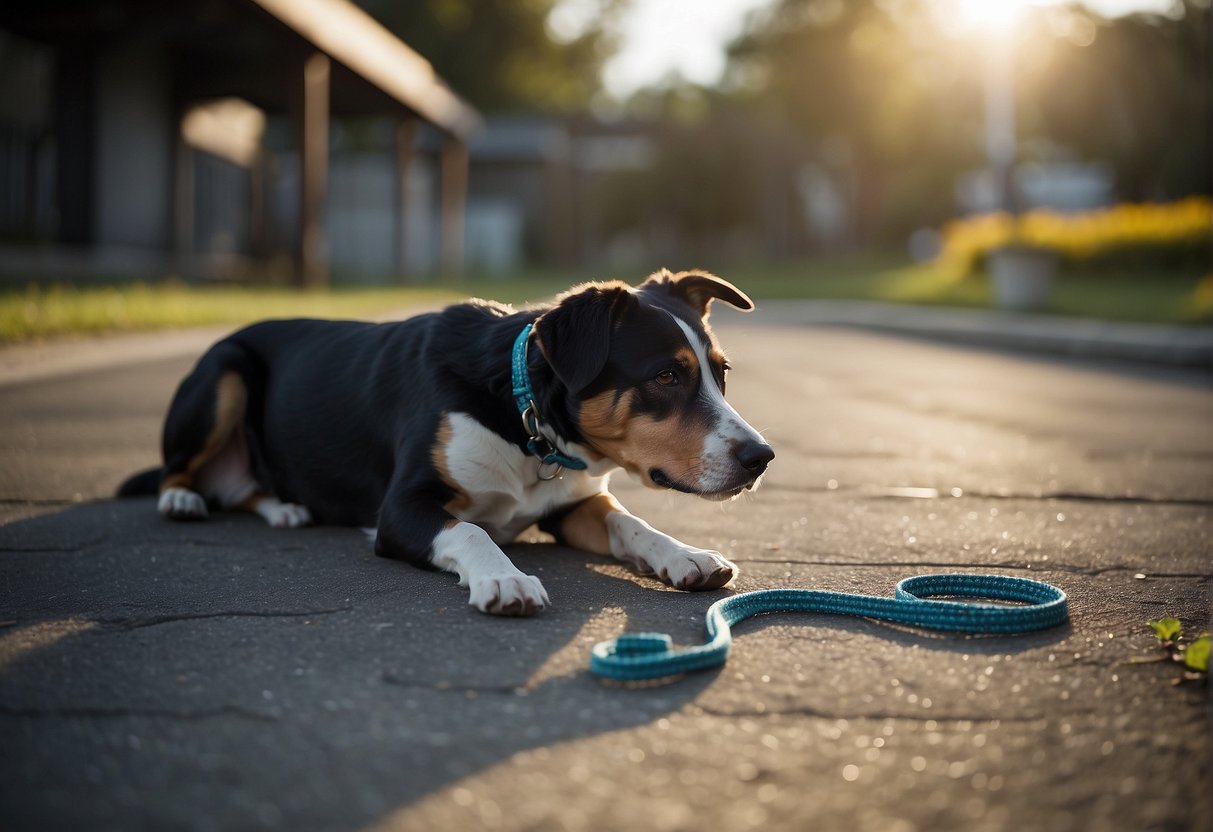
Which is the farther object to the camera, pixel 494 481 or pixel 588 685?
pixel 494 481

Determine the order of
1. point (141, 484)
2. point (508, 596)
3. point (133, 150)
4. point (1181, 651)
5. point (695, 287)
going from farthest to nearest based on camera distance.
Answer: point (133, 150) → point (141, 484) → point (695, 287) → point (508, 596) → point (1181, 651)

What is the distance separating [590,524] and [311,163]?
11774mm

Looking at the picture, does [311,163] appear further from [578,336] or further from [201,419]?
[578,336]

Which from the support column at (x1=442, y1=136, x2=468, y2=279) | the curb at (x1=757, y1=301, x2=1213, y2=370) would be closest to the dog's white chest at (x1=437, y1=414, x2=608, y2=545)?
the curb at (x1=757, y1=301, x2=1213, y2=370)

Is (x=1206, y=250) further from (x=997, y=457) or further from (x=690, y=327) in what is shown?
(x=690, y=327)

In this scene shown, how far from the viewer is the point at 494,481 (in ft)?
12.1

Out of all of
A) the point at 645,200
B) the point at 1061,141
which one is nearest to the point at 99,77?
the point at 645,200

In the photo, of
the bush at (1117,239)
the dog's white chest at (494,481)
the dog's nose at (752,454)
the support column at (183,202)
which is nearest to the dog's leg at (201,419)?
the dog's white chest at (494,481)

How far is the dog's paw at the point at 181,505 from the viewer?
434 centimetres

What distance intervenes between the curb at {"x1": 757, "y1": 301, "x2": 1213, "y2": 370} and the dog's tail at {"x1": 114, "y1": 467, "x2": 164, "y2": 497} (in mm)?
9503

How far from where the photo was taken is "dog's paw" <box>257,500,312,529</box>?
14.2 ft

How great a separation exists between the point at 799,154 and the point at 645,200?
6371 mm

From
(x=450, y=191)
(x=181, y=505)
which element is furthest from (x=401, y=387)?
(x=450, y=191)

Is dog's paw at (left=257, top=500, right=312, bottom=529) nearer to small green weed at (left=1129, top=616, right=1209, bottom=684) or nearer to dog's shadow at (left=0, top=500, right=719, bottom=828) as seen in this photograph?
dog's shadow at (left=0, top=500, right=719, bottom=828)
